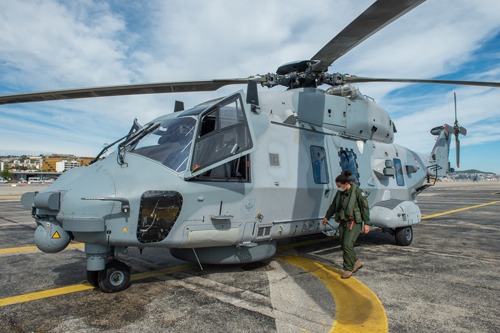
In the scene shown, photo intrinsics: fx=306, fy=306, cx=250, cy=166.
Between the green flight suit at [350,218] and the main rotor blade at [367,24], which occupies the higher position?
the main rotor blade at [367,24]

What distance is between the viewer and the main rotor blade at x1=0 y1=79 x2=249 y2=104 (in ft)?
15.6

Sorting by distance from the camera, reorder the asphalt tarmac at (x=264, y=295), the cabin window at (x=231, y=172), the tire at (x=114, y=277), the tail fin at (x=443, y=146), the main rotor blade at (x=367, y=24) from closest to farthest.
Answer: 1. the asphalt tarmac at (x=264, y=295)
2. the main rotor blade at (x=367, y=24)
3. the tire at (x=114, y=277)
4. the cabin window at (x=231, y=172)
5. the tail fin at (x=443, y=146)

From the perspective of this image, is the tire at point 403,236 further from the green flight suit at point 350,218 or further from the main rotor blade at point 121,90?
the main rotor blade at point 121,90

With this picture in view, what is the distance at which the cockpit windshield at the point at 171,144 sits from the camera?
390cm

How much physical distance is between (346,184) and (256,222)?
4.98 feet

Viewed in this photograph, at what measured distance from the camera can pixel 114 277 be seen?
3.79 meters

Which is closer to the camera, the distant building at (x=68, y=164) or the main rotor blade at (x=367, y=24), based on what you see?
the main rotor blade at (x=367, y=24)

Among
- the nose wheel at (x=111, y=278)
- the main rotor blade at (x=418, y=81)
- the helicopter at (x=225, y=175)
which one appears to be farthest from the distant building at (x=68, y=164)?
the main rotor blade at (x=418, y=81)

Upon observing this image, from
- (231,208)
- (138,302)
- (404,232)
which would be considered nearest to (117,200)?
(138,302)

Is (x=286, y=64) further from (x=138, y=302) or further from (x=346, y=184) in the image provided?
(x=138, y=302)

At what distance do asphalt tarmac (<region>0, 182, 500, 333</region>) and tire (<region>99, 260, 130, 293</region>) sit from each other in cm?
8

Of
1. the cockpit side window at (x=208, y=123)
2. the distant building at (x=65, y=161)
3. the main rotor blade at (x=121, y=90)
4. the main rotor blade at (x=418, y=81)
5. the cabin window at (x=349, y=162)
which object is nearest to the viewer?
the cockpit side window at (x=208, y=123)

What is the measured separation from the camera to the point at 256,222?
14.7 ft

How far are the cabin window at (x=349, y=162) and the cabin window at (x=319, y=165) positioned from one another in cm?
59
